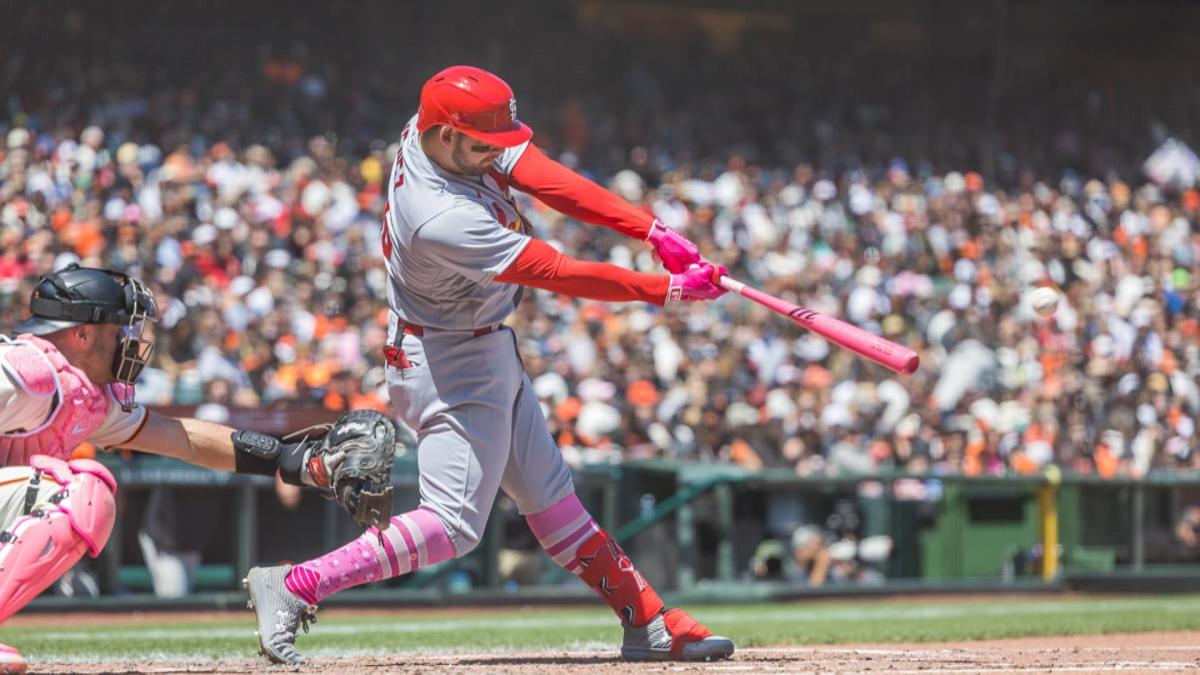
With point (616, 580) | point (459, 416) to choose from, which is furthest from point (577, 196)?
point (616, 580)

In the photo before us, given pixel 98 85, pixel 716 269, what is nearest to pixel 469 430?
pixel 716 269

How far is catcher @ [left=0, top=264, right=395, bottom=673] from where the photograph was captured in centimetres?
357

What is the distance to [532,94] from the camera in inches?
711

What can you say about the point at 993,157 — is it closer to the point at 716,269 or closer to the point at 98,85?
the point at 98,85

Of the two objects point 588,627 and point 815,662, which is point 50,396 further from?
point 588,627

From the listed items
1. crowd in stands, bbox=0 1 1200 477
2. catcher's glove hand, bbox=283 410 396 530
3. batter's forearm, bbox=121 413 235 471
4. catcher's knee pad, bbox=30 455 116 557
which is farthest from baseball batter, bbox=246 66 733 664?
crowd in stands, bbox=0 1 1200 477

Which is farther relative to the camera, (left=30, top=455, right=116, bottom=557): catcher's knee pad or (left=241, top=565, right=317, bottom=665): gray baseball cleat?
(left=241, top=565, right=317, bottom=665): gray baseball cleat

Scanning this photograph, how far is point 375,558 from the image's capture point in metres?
4.16

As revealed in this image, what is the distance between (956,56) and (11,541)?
1919 centimetres

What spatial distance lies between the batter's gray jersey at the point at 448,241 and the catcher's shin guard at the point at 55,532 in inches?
37.8

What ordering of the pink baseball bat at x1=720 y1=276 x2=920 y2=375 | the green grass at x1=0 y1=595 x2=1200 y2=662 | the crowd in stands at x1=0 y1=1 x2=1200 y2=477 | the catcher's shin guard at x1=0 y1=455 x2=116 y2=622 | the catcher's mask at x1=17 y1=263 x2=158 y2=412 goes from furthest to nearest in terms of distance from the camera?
the crowd in stands at x1=0 y1=1 x2=1200 y2=477, the green grass at x1=0 y1=595 x2=1200 y2=662, the pink baseball bat at x1=720 y1=276 x2=920 y2=375, the catcher's mask at x1=17 y1=263 x2=158 y2=412, the catcher's shin guard at x1=0 y1=455 x2=116 y2=622

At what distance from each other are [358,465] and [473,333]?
18.8 inches

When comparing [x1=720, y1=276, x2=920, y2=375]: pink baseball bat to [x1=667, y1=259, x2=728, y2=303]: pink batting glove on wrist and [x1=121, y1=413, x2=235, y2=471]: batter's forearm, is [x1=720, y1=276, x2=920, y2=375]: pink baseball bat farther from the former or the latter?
[x1=121, y1=413, x2=235, y2=471]: batter's forearm

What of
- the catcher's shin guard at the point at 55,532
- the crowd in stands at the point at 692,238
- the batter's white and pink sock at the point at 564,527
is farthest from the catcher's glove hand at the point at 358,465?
the crowd in stands at the point at 692,238
